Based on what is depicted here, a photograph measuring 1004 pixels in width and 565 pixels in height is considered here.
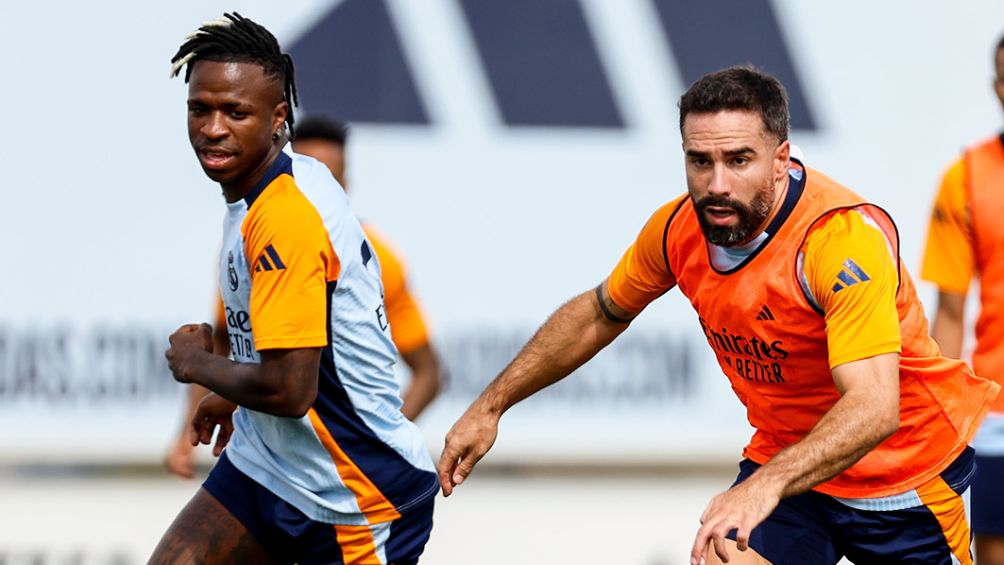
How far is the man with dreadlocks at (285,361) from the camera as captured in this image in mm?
3871

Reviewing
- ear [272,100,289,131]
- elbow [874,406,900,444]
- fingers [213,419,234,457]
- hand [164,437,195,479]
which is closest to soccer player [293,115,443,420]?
hand [164,437,195,479]

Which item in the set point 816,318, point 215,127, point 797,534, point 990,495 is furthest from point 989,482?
point 215,127

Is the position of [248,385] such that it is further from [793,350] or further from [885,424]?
[885,424]

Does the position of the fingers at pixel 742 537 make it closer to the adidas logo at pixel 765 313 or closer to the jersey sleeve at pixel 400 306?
the adidas logo at pixel 765 313

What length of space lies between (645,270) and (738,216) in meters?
0.55

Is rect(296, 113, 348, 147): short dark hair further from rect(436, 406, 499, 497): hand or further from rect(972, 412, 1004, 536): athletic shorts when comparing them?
rect(972, 412, 1004, 536): athletic shorts

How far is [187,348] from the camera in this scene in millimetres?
4098

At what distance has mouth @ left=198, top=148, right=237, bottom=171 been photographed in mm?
4020

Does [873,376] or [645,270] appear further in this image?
[645,270]

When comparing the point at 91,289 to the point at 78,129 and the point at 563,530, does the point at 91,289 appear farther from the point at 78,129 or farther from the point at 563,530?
the point at 563,530

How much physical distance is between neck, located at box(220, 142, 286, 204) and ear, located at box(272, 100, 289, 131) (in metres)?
0.06

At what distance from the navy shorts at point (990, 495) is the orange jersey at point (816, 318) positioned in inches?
53.4

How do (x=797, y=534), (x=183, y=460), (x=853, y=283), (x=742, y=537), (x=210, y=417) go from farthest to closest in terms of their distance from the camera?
(x=183, y=460), (x=210, y=417), (x=797, y=534), (x=853, y=283), (x=742, y=537)

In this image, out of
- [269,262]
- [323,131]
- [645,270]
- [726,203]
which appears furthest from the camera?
[323,131]
